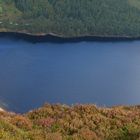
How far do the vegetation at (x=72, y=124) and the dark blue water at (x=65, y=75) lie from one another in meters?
85.0

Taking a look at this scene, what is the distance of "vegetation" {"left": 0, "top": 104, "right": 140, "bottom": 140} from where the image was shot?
18616 mm

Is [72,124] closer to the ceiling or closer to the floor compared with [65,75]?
closer to the ceiling

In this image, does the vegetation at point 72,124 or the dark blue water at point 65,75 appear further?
the dark blue water at point 65,75

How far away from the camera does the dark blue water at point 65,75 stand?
12562 cm

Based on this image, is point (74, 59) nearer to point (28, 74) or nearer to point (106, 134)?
point (28, 74)

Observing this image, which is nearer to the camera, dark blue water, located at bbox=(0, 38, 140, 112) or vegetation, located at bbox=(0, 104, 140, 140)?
vegetation, located at bbox=(0, 104, 140, 140)

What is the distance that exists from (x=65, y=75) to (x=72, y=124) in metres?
132

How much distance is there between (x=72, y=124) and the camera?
20703 mm

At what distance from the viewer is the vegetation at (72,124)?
61.1 ft

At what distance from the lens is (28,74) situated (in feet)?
496

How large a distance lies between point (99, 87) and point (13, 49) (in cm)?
5637

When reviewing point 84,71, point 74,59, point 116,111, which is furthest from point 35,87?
point 116,111

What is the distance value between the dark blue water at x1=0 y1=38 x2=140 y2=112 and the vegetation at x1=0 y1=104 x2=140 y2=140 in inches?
3345

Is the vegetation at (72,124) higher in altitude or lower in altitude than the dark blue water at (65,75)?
higher
